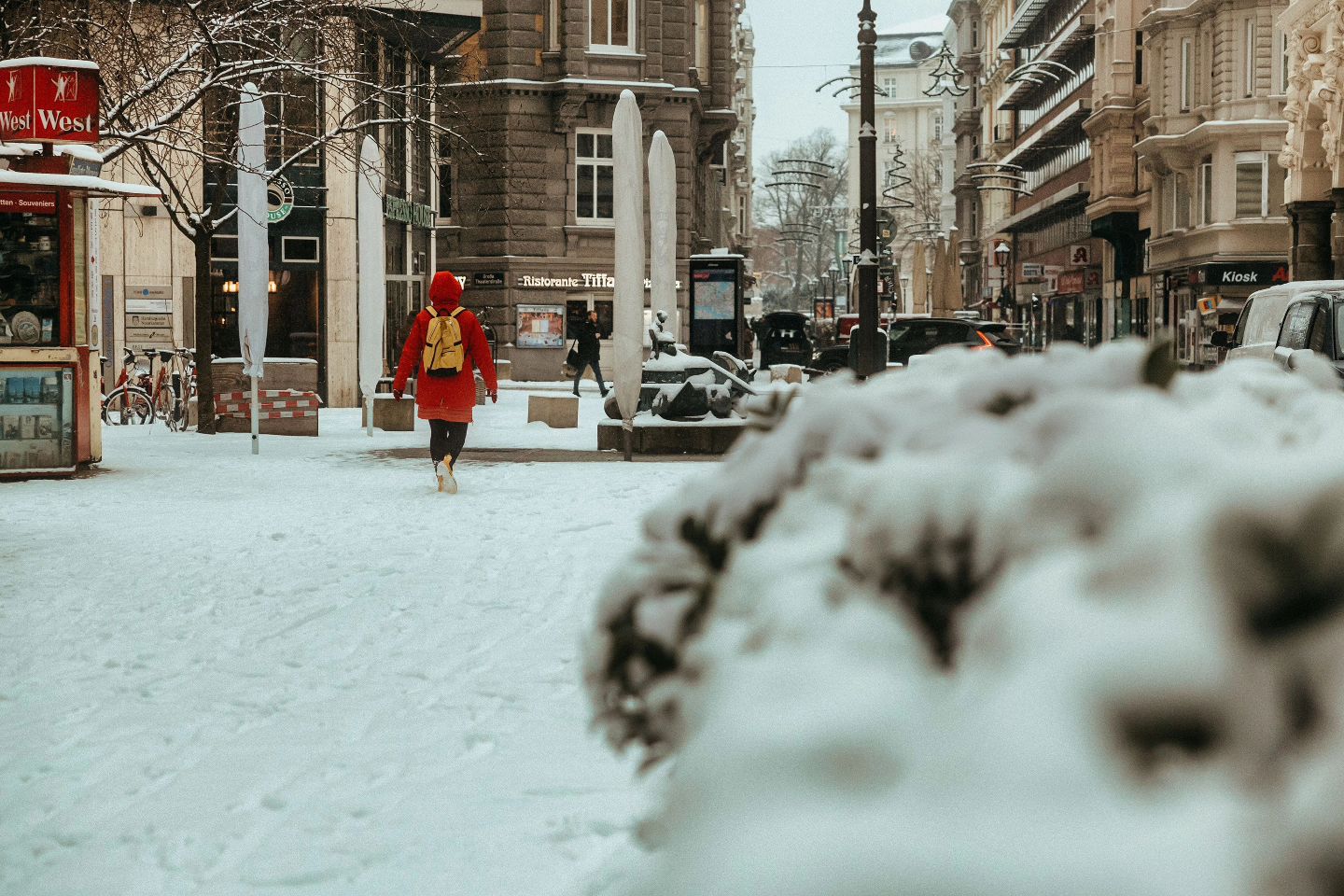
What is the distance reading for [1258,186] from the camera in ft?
144

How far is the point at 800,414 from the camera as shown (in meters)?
2.04

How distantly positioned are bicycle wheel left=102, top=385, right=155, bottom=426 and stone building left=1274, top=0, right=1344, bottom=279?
2158cm

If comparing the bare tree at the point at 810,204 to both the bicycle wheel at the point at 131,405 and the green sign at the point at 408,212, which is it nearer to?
the green sign at the point at 408,212

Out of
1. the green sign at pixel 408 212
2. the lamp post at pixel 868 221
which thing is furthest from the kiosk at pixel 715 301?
the lamp post at pixel 868 221

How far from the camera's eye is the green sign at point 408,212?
33.6 m

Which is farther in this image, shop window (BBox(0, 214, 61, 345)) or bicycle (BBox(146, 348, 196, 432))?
bicycle (BBox(146, 348, 196, 432))

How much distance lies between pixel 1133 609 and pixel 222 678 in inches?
227

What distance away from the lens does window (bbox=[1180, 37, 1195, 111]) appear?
47.1m

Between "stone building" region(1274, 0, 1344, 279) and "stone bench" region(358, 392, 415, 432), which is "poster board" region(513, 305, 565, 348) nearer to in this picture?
"stone building" region(1274, 0, 1344, 279)

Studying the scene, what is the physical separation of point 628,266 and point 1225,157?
30834 millimetres

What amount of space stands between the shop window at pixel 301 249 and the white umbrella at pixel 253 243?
38.0 feet

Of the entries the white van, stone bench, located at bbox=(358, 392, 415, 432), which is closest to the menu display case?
stone bench, located at bbox=(358, 392, 415, 432)

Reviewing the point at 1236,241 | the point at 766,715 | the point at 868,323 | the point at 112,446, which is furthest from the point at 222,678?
the point at 1236,241

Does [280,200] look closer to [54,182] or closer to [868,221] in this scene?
[868,221]
